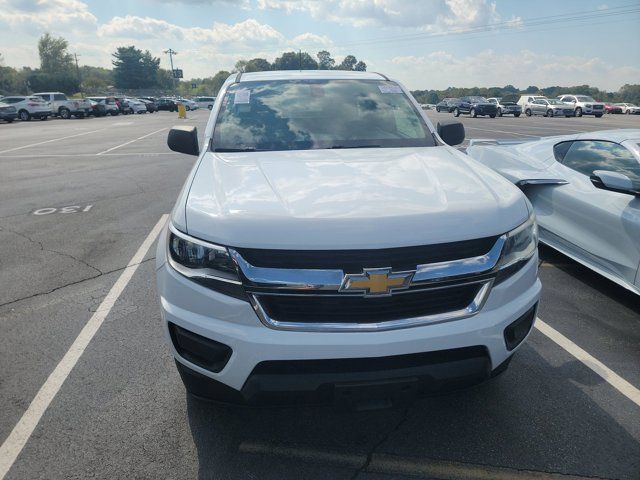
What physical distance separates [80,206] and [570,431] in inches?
299

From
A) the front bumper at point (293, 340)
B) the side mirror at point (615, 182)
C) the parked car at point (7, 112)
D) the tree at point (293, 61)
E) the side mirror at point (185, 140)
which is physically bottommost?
the parked car at point (7, 112)

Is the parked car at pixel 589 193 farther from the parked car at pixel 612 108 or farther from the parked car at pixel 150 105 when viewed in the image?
the parked car at pixel 150 105

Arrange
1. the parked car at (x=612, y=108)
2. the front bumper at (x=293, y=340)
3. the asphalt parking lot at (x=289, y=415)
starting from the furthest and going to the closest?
the parked car at (x=612, y=108) → the asphalt parking lot at (x=289, y=415) → the front bumper at (x=293, y=340)

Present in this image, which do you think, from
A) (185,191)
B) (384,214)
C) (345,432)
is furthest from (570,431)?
(185,191)

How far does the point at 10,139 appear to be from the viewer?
19.9 metres

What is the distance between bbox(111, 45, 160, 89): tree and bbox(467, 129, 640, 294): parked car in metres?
128

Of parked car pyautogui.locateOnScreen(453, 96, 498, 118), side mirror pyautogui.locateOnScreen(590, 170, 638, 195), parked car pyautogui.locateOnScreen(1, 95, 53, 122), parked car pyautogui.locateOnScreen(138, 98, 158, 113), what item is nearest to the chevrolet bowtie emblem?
side mirror pyautogui.locateOnScreen(590, 170, 638, 195)

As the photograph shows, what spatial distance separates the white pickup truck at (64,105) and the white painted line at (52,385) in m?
38.7

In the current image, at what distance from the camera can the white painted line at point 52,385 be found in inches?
98.5

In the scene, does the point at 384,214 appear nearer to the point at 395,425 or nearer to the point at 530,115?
the point at 395,425

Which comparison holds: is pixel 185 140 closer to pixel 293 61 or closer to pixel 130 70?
pixel 293 61

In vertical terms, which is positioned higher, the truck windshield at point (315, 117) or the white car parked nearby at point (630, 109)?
the truck windshield at point (315, 117)

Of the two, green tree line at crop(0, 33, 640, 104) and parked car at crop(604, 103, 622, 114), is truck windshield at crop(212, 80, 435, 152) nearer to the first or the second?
parked car at crop(604, 103, 622, 114)

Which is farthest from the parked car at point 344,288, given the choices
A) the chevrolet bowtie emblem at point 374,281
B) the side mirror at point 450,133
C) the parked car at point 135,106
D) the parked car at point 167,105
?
the parked car at point 167,105
